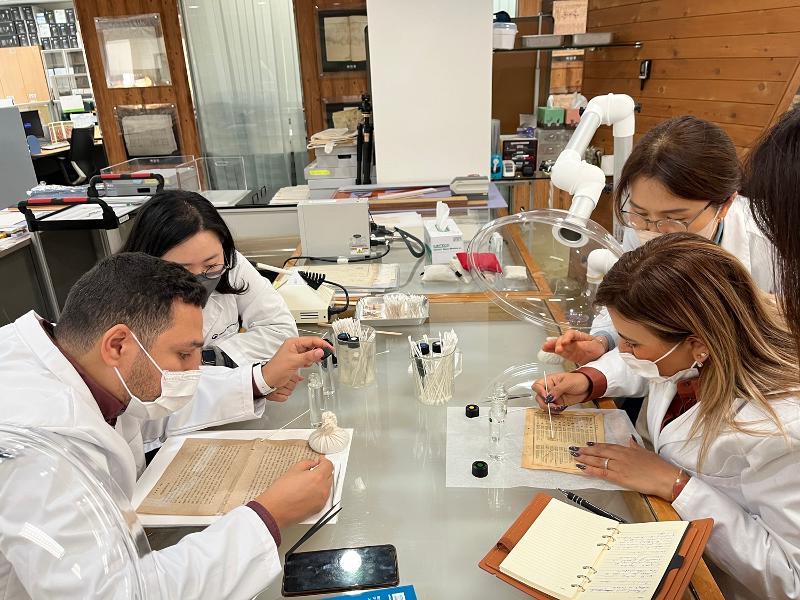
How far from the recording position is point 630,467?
3.34ft

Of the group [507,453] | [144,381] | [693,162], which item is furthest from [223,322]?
[693,162]

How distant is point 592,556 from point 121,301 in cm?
85

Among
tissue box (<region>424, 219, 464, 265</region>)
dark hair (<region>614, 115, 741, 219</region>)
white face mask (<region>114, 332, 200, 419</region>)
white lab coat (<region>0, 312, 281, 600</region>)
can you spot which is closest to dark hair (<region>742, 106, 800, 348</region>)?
dark hair (<region>614, 115, 741, 219</region>)

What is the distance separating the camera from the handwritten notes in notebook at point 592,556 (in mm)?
795

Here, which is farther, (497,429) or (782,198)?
(497,429)

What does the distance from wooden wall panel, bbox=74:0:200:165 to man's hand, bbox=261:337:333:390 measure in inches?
148

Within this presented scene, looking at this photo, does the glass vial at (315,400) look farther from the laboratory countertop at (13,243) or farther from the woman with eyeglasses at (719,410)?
the laboratory countertop at (13,243)

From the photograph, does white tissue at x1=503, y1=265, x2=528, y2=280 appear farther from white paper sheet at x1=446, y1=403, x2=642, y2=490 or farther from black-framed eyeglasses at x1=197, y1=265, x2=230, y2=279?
black-framed eyeglasses at x1=197, y1=265, x2=230, y2=279

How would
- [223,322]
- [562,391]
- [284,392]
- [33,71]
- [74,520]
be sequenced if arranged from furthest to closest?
[33,71]
[223,322]
[284,392]
[562,391]
[74,520]

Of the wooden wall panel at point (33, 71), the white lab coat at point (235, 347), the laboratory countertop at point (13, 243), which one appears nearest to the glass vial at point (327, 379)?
the white lab coat at point (235, 347)

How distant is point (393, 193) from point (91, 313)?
2.13 metres

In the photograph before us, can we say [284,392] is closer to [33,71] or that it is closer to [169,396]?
[169,396]

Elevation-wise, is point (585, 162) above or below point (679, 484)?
above

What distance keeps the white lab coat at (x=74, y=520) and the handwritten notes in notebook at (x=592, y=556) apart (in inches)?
15.5
